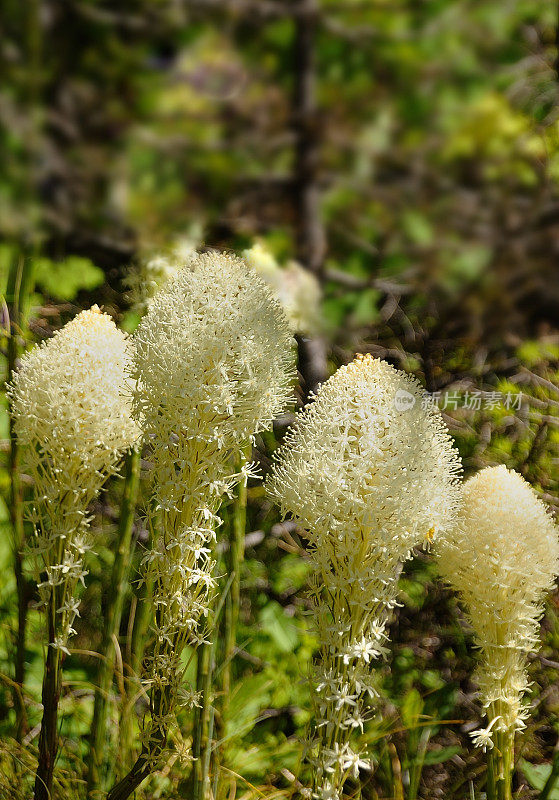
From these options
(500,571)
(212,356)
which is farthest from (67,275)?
(500,571)

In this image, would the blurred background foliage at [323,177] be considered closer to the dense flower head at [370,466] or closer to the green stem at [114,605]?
the green stem at [114,605]

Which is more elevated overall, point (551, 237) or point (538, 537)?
point (551, 237)

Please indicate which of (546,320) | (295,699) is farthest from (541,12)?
(295,699)

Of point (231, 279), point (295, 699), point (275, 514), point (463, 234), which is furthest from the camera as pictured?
point (275, 514)

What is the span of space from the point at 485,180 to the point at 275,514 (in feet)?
1.78

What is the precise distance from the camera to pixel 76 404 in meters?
0.59

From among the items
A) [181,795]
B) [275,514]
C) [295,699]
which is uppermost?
[275,514]

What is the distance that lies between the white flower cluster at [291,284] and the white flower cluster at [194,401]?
9 centimetres

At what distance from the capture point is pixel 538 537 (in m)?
0.63


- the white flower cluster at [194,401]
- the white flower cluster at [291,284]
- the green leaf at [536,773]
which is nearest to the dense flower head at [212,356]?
the white flower cluster at [194,401]

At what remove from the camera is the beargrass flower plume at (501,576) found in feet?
2.03

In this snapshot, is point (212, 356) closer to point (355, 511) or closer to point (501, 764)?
point (355, 511)

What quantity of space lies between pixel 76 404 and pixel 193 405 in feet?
0.45

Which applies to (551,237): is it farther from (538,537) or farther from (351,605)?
(351,605)
